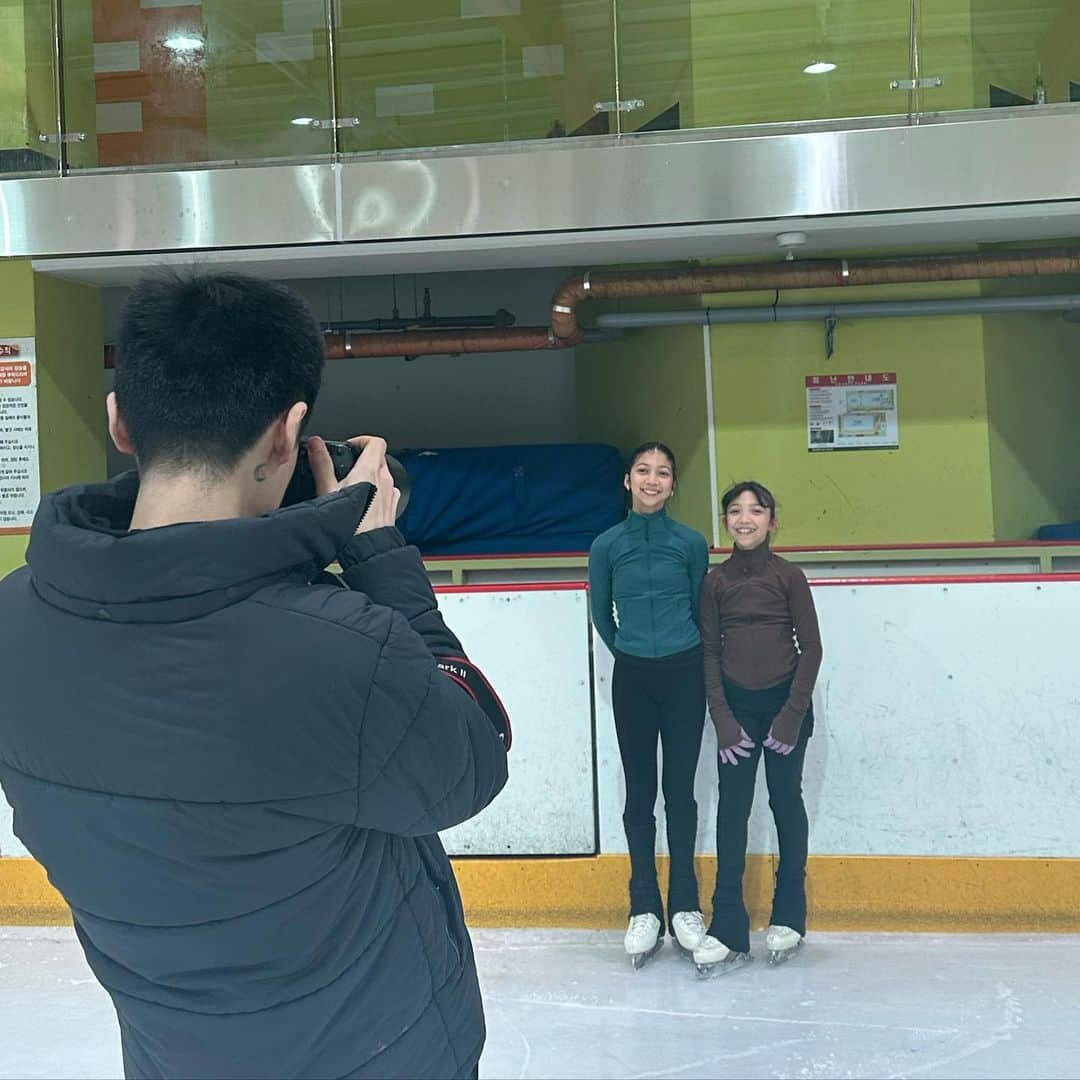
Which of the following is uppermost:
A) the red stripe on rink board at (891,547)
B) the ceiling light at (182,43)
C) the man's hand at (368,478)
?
the ceiling light at (182,43)

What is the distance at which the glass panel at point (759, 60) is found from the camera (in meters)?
4.86

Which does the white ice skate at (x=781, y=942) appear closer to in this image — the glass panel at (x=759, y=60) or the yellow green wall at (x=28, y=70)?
the glass panel at (x=759, y=60)

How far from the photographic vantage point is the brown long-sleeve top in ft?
11.6

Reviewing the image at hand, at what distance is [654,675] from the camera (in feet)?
12.1

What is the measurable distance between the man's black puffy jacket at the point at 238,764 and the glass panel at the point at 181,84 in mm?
4615

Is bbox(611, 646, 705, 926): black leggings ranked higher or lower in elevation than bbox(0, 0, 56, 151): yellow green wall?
lower

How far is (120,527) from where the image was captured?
3.08 feet

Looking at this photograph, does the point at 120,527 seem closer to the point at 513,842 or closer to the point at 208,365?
the point at 208,365

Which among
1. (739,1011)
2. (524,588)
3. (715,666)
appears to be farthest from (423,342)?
(739,1011)

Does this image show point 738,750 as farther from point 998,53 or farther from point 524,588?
point 998,53

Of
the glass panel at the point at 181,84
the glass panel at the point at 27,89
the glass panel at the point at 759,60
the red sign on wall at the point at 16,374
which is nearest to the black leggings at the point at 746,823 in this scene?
the glass panel at the point at 759,60

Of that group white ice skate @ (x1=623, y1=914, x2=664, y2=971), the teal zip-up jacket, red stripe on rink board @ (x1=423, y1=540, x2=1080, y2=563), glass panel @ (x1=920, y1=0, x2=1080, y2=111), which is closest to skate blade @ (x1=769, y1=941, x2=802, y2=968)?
white ice skate @ (x1=623, y1=914, x2=664, y2=971)

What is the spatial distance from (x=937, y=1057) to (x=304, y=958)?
99.3 inches

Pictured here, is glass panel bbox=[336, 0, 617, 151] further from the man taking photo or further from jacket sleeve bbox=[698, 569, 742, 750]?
the man taking photo
